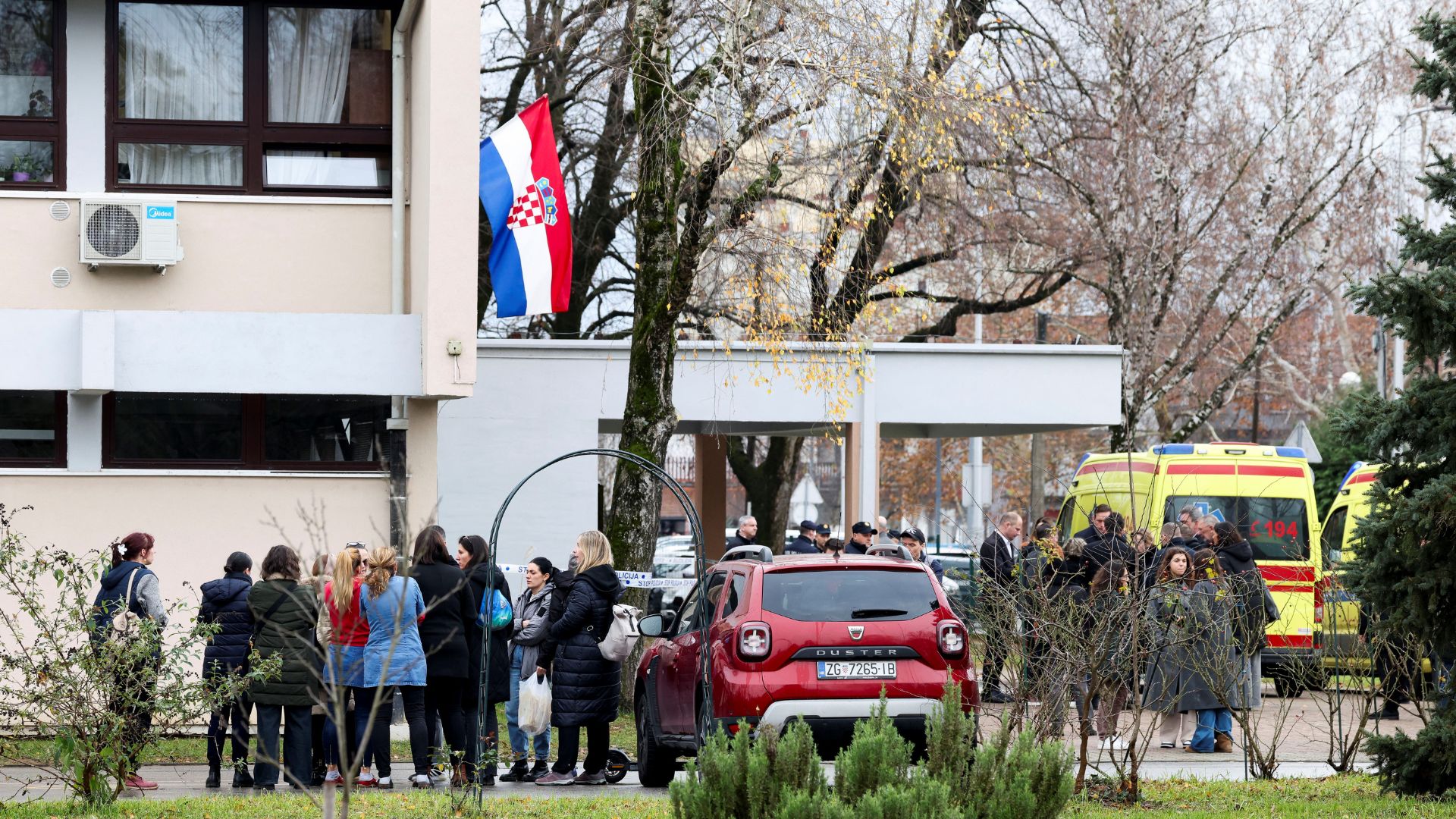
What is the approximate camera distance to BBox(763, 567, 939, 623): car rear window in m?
10.7

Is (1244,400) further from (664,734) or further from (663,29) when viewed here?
(664,734)

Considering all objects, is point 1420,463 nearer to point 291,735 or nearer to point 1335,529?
point 291,735

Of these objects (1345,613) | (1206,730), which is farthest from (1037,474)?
(1345,613)

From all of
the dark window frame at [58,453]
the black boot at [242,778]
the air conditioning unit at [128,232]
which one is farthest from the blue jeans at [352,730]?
the air conditioning unit at [128,232]

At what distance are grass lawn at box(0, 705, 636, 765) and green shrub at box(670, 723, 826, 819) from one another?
4482 millimetres

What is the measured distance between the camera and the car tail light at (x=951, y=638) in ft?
35.2

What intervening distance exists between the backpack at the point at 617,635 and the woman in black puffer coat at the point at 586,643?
34 millimetres

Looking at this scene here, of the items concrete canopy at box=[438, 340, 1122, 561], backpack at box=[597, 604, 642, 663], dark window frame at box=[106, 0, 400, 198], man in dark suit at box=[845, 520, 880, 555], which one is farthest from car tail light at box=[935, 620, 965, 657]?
concrete canopy at box=[438, 340, 1122, 561]

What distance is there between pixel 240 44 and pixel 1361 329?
155ft

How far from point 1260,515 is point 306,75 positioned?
11.4 metres

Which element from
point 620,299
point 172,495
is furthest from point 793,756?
point 620,299

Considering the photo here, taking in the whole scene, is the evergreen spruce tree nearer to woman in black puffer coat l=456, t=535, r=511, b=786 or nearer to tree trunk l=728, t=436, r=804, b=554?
woman in black puffer coat l=456, t=535, r=511, b=786

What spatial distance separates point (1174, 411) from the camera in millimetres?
52469

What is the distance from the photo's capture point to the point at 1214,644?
1135 centimetres
